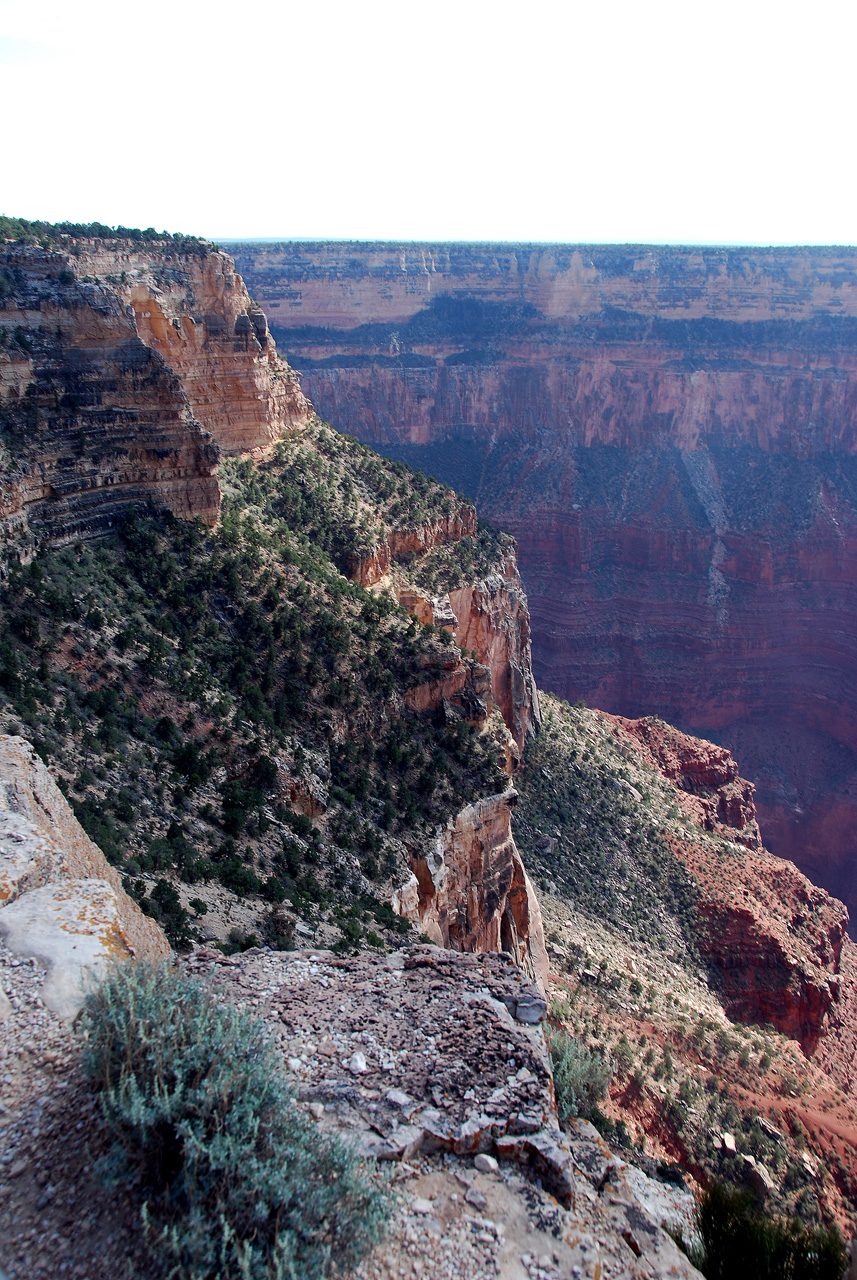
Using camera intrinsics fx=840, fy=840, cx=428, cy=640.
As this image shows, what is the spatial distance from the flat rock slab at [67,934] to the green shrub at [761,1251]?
8.20 metres

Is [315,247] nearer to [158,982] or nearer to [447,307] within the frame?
[447,307]

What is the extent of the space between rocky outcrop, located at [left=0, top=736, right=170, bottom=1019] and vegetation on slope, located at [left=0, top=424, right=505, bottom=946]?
6.84ft

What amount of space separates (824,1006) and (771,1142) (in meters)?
12.1

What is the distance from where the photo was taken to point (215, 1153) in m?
6.71

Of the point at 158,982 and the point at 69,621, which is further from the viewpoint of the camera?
the point at 69,621

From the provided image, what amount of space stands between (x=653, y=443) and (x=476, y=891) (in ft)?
244

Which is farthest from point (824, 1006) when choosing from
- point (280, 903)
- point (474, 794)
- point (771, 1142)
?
point (280, 903)

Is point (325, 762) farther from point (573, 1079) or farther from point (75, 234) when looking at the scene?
Result: point (75, 234)

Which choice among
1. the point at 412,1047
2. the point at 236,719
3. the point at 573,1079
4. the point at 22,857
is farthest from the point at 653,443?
the point at 22,857

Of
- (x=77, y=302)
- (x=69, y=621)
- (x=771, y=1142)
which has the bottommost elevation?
(x=771, y=1142)

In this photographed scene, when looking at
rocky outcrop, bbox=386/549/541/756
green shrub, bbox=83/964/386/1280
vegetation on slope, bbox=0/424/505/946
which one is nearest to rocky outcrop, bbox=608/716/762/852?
rocky outcrop, bbox=386/549/541/756

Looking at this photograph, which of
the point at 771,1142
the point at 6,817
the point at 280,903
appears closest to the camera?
the point at 6,817

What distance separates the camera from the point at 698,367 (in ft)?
290

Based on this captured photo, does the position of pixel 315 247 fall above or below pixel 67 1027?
above
